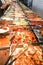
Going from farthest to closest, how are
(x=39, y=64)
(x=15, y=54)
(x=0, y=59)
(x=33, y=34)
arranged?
(x=33, y=34), (x=15, y=54), (x=39, y=64), (x=0, y=59)

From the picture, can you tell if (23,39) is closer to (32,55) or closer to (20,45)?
(20,45)

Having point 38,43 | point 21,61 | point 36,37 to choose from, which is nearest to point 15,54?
point 21,61

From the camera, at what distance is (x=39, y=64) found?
127 centimetres

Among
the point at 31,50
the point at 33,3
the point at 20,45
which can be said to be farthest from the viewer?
the point at 33,3

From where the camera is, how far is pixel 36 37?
2.00m

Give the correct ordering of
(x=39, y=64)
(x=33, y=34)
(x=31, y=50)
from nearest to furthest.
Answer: (x=39, y=64) < (x=31, y=50) < (x=33, y=34)

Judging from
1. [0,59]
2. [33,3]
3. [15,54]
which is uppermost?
[0,59]

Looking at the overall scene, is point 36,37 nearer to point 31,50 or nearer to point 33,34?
point 33,34

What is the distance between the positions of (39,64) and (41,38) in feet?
2.47

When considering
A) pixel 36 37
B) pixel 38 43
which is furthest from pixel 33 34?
pixel 38 43

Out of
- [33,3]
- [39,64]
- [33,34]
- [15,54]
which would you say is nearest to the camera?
[39,64]

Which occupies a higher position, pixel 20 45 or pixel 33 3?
pixel 20 45

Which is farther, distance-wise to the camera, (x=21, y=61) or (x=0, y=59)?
(x=21, y=61)

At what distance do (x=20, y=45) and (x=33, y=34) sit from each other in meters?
0.50
